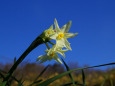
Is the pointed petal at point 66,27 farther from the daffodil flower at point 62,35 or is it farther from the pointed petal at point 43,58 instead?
the pointed petal at point 43,58

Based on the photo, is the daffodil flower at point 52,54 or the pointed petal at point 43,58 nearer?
the daffodil flower at point 52,54

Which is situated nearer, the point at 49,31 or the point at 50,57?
the point at 49,31

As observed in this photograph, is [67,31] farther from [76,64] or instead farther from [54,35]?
[76,64]

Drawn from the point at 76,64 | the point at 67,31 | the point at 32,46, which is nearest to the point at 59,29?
the point at 67,31

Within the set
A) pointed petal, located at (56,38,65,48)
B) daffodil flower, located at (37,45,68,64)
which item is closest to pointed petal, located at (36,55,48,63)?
daffodil flower, located at (37,45,68,64)

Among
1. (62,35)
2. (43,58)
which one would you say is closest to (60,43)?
(62,35)

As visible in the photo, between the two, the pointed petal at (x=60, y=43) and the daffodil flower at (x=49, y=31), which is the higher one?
the daffodil flower at (x=49, y=31)

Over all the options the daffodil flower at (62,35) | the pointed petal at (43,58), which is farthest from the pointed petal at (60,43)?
the pointed petal at (43,58)

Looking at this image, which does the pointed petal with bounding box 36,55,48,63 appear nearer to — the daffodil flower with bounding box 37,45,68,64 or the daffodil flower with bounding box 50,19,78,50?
the daffodil flower with bounding box 37,45,68,64

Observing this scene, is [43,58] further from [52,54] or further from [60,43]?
[60,43]
